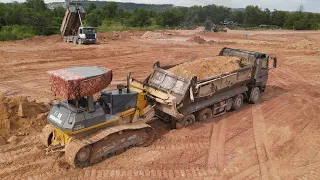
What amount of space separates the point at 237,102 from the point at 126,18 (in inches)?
2016

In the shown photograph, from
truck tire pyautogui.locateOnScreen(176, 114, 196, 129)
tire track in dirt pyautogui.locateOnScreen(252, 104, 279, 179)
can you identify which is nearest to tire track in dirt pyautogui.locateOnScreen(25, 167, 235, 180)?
tire track in dirt pyautogui.locateOnScreen(252, 104, 279, 179)

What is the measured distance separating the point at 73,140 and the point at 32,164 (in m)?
1.34

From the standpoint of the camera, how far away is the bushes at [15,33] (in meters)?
32.1

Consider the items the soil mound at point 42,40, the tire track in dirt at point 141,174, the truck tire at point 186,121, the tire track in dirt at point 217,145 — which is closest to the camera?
the tire track in dirt at point 141,174

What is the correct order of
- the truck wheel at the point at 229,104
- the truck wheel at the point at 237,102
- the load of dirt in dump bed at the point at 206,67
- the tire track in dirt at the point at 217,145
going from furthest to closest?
the truck wheel at the point at 237,102, the truck wheel at the point at 229,104, the load of dirt in dump bed at the point at 206,67, the tire track in dirt at the point at 217,145

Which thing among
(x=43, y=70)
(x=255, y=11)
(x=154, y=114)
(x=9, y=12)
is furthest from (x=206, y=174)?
(x=255, y=11)

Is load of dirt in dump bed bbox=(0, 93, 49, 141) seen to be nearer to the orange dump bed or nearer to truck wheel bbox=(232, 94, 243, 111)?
the orange dump bed

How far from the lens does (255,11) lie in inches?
2881

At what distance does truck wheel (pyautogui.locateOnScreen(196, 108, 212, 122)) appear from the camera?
417 inches

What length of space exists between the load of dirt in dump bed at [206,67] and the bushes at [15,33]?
26.8 metres

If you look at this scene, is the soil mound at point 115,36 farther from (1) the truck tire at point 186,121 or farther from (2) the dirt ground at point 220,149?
(1) the truck tire at point 186,121

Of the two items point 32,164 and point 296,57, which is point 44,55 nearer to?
point 32,164

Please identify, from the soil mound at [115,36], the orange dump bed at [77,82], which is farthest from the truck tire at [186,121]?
the soil mound at [115,36]

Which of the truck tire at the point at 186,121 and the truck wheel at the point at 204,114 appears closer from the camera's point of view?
the truck tire at the point at 186,121
